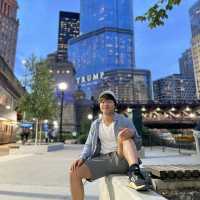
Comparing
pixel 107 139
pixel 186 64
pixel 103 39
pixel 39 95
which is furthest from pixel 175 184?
pixel 186 64

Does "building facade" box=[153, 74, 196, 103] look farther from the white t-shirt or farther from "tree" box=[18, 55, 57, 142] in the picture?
the white t-shirt

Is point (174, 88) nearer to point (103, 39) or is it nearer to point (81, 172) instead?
point (103, 39)

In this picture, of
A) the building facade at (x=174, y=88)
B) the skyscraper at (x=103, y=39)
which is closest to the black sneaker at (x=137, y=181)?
the building facade at (x=174, y=88)

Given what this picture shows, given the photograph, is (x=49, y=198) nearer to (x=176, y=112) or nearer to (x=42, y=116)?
(x=42, y=116)

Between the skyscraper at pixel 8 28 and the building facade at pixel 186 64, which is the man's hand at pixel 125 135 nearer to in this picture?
the skyscraper at pixel 8 28

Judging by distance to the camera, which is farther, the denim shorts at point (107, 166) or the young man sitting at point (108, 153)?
the denim shorts at point (107, 166)

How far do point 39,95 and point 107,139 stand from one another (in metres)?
13.2

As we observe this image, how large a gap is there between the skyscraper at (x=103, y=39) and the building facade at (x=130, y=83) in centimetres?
2255

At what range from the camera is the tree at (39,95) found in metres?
15.0

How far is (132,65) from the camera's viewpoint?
441 ft

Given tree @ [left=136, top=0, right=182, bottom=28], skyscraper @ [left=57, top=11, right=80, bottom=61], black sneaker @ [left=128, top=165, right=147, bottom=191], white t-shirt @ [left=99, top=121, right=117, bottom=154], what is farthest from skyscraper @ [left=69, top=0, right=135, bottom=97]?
black sneaker @ [left=128, top=165, right=147, bottom=191]

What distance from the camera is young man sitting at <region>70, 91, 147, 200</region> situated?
225 cm

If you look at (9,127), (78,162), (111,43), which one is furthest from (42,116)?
(111,43)

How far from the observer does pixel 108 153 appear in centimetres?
269
